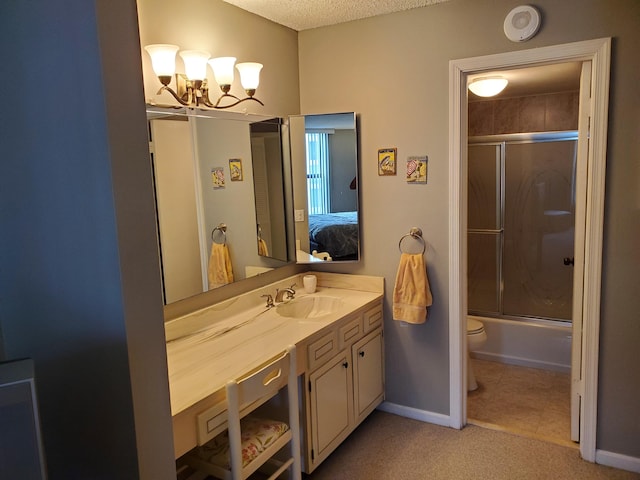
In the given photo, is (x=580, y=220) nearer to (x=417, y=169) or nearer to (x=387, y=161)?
(x=417, y=169)

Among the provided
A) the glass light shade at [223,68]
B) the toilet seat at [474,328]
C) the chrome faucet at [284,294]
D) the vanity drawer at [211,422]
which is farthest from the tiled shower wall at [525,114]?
the vanity drawer at [211,422]

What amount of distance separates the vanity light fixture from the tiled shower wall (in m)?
2.67

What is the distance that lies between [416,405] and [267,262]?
129 centimetres

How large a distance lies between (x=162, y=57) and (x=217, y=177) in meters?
0.62

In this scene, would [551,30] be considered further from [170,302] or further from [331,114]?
[170,302]

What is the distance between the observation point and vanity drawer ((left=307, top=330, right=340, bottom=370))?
2.31 meters

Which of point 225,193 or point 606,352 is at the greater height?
point 225,193

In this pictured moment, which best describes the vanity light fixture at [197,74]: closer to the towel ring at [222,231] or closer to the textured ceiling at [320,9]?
the textured ceiling at [320,9]

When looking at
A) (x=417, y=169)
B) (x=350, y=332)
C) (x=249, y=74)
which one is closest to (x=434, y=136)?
(x=417, y=169)

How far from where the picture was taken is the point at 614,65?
2262 millimetres

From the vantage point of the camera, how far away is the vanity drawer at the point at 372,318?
2.82 m

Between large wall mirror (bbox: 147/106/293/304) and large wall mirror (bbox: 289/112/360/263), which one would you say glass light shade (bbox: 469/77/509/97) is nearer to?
large wall mirror (bbox: 289/112/360/263)

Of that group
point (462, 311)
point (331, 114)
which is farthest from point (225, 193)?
point (462, 311)

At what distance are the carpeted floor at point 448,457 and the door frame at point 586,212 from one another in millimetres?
118
